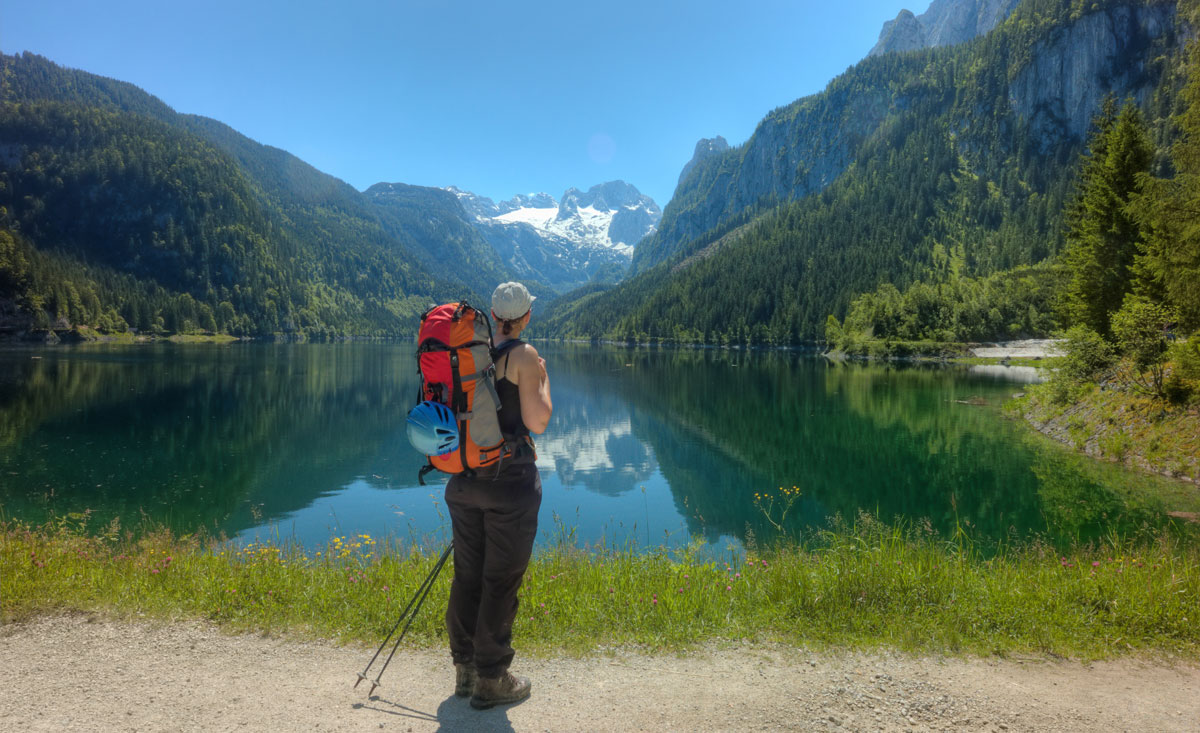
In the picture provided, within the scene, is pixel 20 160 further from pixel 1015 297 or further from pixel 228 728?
pixel 1015 297

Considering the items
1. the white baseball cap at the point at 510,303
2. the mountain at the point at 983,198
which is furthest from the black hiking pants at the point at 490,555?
the mountain at the point at 983,198

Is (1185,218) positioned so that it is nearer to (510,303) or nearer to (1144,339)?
(1144,339)

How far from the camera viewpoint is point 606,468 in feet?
86.9

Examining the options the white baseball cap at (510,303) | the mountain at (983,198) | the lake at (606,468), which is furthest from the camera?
the mountain at (983,198)

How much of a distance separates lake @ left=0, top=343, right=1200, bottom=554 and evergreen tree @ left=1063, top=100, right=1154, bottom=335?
8027mm

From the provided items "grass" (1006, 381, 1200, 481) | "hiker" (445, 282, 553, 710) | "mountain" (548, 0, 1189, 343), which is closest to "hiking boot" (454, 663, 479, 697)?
"hiker" (445, 282, 553, 710)

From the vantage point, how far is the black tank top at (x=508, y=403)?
469cm

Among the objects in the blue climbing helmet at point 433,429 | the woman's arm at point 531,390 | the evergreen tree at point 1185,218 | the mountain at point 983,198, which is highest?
the mountain at point 983,198

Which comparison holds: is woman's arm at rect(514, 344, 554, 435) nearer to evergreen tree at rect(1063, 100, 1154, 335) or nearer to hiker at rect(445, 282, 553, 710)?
hiker at rect(445, 282, 553, 710)

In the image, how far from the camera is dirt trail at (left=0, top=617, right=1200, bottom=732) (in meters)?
4.33

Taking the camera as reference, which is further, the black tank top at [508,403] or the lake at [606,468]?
the lake at [606,468]

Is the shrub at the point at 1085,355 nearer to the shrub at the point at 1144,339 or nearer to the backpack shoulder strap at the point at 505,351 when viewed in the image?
the shrub at the point at 1144,339

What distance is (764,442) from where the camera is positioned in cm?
3169

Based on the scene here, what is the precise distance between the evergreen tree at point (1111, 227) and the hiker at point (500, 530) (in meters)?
36.4
